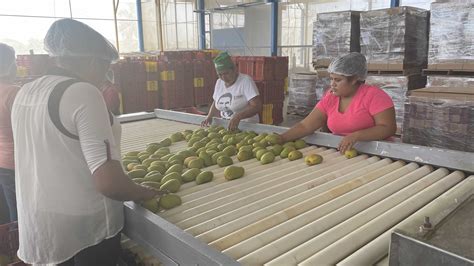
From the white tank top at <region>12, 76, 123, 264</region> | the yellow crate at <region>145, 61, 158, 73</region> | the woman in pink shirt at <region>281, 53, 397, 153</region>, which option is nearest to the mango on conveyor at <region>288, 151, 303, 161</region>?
the woman in pink shirt at <region>281, 53, 397, 153</region>

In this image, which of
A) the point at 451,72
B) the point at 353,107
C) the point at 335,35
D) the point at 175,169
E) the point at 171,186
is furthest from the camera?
the point at 335,35

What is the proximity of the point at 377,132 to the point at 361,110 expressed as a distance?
265 millimetres

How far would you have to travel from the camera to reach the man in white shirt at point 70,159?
4.15 ft

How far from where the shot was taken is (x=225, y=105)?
3770mm

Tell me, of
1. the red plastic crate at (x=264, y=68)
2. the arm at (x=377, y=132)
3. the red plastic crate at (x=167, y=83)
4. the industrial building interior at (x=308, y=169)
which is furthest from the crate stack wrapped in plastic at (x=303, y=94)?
the arm at (x=377, y=132)

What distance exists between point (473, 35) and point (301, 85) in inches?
142

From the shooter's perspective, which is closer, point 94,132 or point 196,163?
point 94,132

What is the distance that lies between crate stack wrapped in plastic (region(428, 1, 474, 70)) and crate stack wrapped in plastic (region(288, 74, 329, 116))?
9.09 ft

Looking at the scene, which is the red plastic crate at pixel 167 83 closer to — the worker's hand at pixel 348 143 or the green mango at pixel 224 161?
the green mango at pixel 224 161

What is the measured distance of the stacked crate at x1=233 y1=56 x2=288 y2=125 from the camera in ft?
25.2

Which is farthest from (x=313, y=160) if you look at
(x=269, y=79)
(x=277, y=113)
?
(x=277, y=113)

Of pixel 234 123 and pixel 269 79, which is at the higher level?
pixel 269 79

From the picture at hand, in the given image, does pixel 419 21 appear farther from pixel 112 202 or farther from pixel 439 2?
pixel 112 202

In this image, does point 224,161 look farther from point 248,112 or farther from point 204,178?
point 248,112
